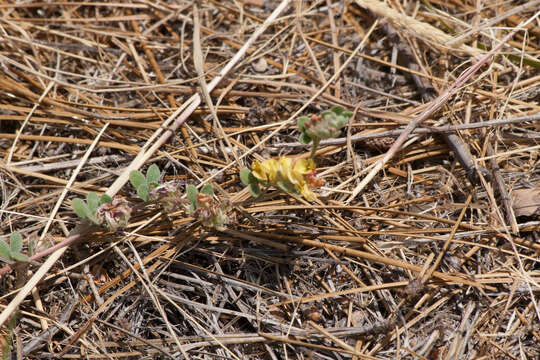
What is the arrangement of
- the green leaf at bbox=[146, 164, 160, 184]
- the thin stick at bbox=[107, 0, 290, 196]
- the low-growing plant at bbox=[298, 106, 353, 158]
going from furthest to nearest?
the thin stick at bbox=[107, 0, 290, 196] < the green leaf at bbox=[146, 164, 160, 184] < the low-growing plant at bbox=[298, 106, 353, 158]

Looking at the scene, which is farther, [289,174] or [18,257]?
[18,257]

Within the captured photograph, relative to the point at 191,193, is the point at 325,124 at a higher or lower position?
higher

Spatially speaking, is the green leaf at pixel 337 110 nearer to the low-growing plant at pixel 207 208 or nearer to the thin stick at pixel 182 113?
the low-growing plant at pixel 207 208

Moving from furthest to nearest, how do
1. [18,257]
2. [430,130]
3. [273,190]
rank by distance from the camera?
[430,130] < [273,190] < [18,257]

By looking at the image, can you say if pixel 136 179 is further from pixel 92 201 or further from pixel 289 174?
pixel 289 174

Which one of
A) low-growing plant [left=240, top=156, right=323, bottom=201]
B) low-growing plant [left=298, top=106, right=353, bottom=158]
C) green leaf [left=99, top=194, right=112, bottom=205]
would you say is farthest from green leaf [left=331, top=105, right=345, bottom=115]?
green leaf [left=99, top=194, right=112, bottom=205]

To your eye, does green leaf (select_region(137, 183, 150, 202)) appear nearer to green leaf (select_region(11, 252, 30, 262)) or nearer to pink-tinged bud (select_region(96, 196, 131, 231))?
pink-tinged bud (select_region(96, 196, 131, 231))

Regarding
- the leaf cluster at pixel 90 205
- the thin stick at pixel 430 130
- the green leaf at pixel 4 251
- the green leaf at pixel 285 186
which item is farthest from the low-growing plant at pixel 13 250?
the thin stick at pixel 430 130

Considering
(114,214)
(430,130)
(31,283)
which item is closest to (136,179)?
(114,214)
